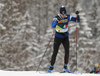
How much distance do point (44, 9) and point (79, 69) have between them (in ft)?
69.9

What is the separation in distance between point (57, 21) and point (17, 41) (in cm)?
2105

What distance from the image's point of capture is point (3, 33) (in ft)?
85.5

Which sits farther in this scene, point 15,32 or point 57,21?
point 15,32

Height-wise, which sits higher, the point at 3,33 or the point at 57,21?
the point at 57,21

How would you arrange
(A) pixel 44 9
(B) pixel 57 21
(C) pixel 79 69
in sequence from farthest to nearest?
(A) pixel 44 9
(C) pixel 79 69
(B) pixel 57 21

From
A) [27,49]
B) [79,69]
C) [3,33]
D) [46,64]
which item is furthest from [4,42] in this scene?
[79,69]

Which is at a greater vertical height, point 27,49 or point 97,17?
point 97,17

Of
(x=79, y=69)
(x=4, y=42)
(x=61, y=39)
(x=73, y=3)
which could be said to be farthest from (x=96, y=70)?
(x=73, y=3)

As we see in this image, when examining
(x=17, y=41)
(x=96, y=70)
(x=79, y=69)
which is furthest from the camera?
(x=17, y=41)

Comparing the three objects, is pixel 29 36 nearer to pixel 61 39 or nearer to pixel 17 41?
pixel 17 41

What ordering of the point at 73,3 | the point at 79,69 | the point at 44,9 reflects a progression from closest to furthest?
the point at 79,69 < the point at 73,3 < the point at 44,9

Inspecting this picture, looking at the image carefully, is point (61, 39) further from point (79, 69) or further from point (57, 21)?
point (79, 69)

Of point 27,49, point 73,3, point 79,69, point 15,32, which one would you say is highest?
point 73,3

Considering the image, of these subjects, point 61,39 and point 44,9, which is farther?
point 44,9
